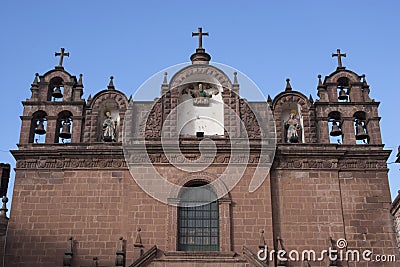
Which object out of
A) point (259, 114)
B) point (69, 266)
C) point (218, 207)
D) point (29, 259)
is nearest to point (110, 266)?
point (69, 266)

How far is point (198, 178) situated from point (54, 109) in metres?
6.31

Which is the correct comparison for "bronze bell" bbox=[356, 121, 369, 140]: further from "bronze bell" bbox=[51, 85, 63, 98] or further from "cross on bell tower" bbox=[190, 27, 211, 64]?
"bronze bell" bbox=[51, 85, 63, 98]

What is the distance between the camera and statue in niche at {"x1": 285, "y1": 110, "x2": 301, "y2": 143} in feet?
73.5

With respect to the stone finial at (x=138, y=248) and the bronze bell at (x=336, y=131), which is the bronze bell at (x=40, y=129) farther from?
the bronze bell at (x=336, y=131)

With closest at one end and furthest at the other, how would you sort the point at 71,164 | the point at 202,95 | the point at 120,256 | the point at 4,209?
1. the point at 120,256
2. the point at 4,209
3. the point at 71,164
4. the point at 202,95

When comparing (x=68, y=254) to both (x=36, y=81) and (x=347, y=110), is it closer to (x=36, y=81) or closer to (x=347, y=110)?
(x=36, y=81)

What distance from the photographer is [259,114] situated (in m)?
22.6

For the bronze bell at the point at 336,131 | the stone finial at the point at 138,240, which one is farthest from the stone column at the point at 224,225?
the bronze bell at the point at 336,131

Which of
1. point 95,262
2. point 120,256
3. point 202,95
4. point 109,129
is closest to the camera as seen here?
point 120,256

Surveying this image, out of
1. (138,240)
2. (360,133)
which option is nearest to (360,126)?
(360,133)

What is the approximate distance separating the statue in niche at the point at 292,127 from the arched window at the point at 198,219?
3811mm

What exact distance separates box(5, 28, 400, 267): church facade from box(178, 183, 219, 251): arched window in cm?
3

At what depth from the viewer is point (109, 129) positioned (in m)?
22.5

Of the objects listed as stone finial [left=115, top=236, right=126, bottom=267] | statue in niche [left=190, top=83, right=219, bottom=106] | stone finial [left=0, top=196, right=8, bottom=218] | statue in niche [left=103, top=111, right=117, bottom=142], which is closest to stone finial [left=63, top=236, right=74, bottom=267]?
stone finial [left=115, top=236, right=126, bottom=267]
